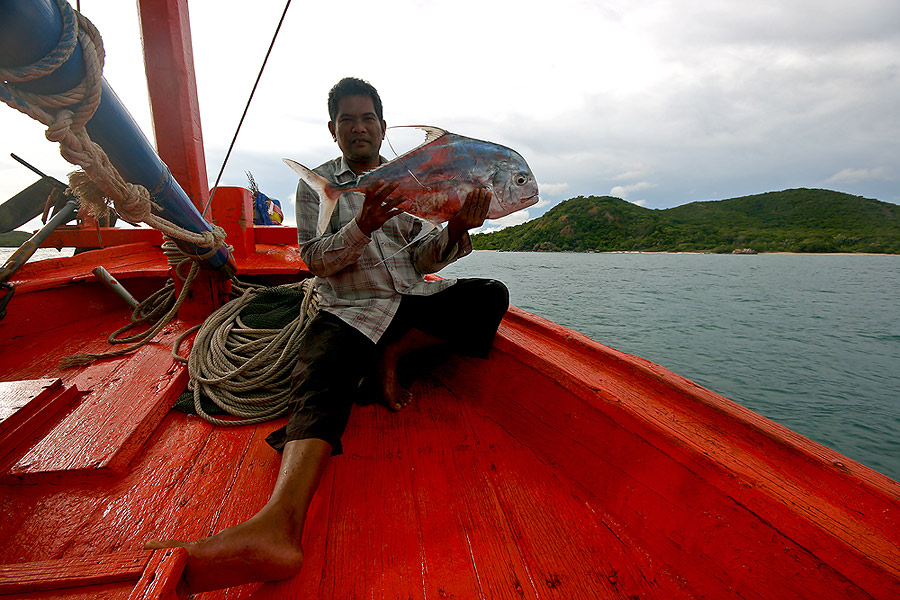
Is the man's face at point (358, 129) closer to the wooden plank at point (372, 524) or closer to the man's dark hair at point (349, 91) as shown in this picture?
the man's dark hair at point (349, 91)

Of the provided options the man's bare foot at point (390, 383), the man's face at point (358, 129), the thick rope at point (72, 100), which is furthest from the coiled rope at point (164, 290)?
the man's face at point (358, 129)

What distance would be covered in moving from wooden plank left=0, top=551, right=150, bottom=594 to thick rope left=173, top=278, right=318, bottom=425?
2.80 feet

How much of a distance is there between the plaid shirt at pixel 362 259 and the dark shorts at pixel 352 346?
70 mm

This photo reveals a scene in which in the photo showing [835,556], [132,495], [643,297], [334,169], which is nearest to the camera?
[835,556]

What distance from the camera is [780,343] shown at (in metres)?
7.70

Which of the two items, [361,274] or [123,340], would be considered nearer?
[361,274]

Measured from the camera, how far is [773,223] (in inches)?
2362

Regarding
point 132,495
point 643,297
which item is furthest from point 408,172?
point 643,297

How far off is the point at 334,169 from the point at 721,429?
7.02ft

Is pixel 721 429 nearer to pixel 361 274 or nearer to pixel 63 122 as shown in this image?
pixel 361 274

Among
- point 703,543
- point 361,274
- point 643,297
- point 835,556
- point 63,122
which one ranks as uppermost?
point 63,122

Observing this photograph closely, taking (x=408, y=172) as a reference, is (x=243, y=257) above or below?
below

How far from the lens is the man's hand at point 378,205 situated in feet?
5.24

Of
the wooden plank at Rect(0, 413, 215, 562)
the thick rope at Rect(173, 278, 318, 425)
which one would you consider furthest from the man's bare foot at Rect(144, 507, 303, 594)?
the thick rope at Rect(173, 278, 318, 425)
